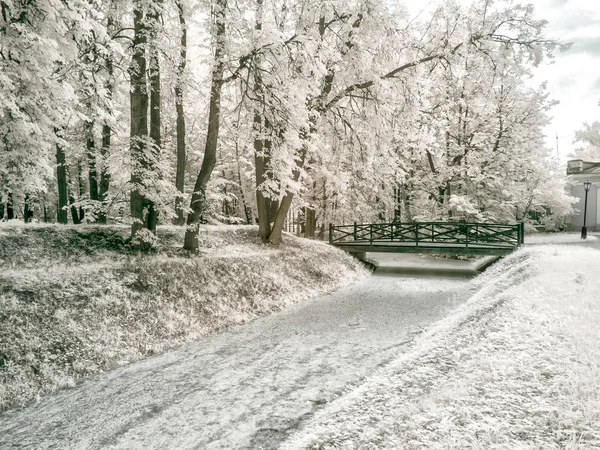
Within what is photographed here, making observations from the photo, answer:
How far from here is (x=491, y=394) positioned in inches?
149

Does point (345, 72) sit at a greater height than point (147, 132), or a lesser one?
greater

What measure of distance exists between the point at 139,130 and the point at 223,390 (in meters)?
7.58

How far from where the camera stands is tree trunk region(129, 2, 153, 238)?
10.0 m

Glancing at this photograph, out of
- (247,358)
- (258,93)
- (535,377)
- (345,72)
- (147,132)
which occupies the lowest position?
(247,358)

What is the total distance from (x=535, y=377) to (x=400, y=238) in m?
18.3

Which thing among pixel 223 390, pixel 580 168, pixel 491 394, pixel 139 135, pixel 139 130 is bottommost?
pixel 223 390

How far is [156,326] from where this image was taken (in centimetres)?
809

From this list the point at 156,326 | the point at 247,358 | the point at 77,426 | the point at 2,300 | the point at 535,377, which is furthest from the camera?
the point at 156,326

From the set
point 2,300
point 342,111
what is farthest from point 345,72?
point 2,300

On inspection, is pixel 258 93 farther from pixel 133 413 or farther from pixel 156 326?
pixel 133 413

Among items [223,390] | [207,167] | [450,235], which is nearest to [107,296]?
[223,390]

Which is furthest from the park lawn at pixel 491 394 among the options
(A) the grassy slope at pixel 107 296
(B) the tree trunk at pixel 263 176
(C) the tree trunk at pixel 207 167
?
(B) the tree trunk at pixel 263 176

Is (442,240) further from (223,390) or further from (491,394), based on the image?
(491,394)

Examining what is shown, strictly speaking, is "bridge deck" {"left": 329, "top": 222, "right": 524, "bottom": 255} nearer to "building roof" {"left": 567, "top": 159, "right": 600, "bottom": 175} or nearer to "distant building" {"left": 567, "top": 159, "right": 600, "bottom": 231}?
"distant building" {"left": 567, "top": 159, "right": 600, "bottom": 231}
